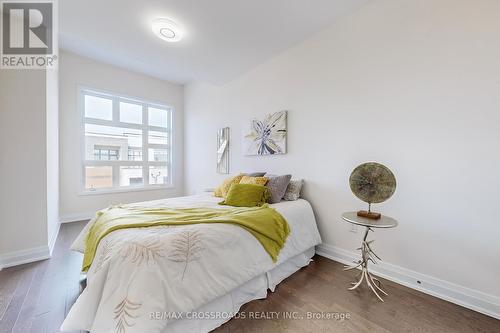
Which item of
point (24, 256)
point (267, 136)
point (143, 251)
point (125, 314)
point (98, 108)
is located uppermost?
point (98, 108)

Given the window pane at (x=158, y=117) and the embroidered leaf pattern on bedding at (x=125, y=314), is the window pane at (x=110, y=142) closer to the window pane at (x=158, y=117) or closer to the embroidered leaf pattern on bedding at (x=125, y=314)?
the window pane at (x=158, y=117)

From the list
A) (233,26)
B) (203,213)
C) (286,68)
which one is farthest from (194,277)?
(286,68)

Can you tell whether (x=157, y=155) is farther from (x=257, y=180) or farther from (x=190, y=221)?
(x=190, y=221)

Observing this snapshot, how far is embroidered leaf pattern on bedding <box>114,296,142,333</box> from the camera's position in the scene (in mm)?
1009

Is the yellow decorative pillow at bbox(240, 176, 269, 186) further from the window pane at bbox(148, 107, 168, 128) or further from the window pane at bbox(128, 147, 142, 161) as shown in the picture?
the window pane at bbox(148, 107, 168, 128)

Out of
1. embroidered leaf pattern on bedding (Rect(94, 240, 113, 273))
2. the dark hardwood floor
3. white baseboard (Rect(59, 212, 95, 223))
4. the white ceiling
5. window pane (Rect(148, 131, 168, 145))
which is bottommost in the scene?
the dark hardwood floor

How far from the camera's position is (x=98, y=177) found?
4.02 meters

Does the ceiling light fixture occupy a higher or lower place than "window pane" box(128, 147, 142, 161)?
higher

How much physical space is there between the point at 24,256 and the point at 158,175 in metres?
2.76

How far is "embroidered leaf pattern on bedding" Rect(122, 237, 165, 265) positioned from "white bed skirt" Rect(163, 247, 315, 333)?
0.43m

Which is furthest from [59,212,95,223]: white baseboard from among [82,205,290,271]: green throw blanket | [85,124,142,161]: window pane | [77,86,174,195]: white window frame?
[82,205,290,271]: green throw blanket

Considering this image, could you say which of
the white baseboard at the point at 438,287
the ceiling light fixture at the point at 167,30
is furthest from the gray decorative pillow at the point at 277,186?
the ceiling light fixture at the point at 167,30

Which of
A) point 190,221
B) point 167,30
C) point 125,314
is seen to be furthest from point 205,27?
point 125,314

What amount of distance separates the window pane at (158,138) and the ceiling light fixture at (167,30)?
254 cm
